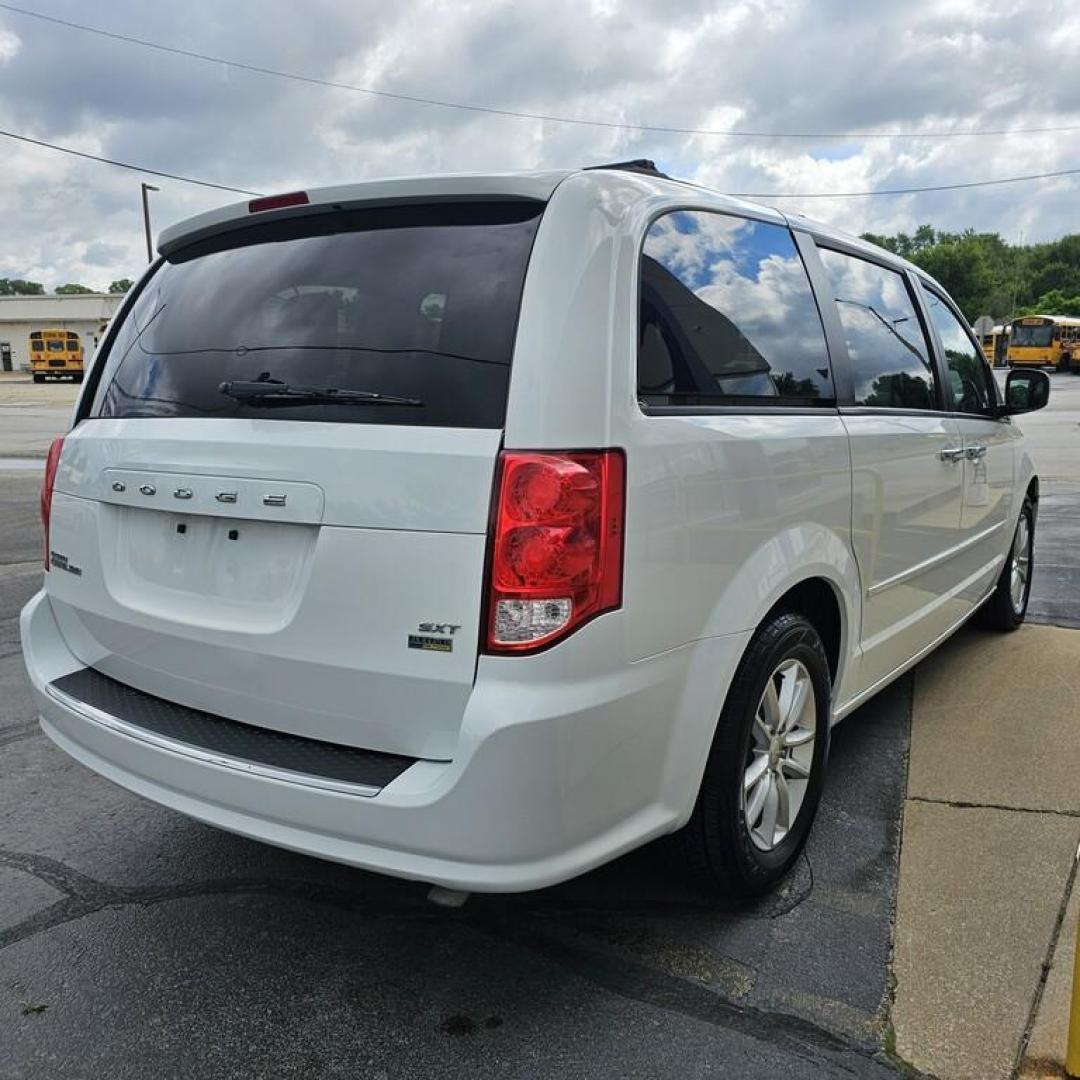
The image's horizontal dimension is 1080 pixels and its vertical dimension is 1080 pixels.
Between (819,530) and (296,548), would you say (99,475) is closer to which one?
(296,548)

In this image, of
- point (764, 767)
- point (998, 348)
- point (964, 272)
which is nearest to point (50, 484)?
point (764, 767)

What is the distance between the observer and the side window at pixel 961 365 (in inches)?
169

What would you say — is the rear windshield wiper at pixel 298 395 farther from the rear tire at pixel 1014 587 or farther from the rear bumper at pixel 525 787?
the rear tire at pixel 1014 587

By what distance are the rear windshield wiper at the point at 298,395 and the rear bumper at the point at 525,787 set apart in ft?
2.10

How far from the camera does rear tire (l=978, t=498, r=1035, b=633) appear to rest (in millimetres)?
5359

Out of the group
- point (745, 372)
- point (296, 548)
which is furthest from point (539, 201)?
point (296, 548)

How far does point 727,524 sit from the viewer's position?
2402mm

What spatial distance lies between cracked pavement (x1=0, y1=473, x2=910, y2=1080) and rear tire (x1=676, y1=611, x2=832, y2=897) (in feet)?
0.43

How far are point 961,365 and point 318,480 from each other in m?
3.42

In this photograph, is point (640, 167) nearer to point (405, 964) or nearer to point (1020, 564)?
point (405, 964)

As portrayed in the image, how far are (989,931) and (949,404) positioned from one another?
2265 mm

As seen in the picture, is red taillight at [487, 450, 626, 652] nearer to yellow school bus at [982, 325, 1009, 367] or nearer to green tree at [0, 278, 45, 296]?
yellow school bus at [982, 325, 1009, 367]

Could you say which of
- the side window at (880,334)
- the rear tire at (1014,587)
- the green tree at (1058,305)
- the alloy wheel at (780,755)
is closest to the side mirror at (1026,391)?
the rear tire at (1014,587)

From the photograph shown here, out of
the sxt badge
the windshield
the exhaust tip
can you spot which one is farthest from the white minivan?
the windshield
